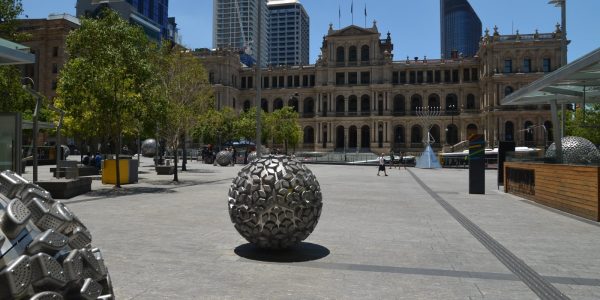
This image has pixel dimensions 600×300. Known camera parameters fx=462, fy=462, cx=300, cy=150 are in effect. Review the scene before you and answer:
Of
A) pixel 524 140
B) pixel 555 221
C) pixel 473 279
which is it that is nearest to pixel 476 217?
pixel 555 221

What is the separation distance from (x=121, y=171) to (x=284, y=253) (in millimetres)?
16948

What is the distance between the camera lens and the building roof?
11969mm

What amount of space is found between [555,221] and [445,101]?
81.0 metres

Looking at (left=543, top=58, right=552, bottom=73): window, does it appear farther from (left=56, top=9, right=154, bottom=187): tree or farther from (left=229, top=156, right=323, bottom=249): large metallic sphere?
(left=229, top=156, right=323, bottom=249): large metallic sphere

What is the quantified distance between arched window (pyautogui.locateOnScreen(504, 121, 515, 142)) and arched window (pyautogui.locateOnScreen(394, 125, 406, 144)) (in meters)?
18.7

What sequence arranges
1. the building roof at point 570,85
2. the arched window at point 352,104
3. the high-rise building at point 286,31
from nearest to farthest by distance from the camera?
the building roof at point 570,85 → the arched window at point 352,104 → the high-rise building at point 286,31

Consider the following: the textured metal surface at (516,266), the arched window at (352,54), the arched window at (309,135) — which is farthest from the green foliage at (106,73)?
the arched window at (309,135)

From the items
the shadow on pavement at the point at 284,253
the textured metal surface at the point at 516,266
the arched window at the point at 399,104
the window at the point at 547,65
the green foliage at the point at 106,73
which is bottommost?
the textured metal surface at the point at 516,266

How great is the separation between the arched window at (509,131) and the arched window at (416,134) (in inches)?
635

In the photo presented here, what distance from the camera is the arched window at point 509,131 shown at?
7719 centimetres

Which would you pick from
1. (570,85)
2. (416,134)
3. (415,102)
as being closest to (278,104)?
(415,102)

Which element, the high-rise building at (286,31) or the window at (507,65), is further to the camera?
the high-rise building at (286,31)

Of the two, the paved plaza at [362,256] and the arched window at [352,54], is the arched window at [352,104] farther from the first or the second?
the paved plaza at [362,256]

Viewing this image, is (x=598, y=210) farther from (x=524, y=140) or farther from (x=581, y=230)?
(x=524, y=140)
